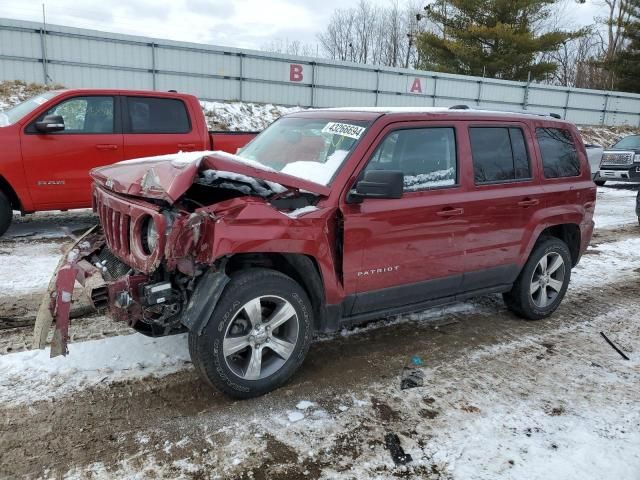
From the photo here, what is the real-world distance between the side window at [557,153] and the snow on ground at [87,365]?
11.9 feet

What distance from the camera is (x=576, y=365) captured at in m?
4.03

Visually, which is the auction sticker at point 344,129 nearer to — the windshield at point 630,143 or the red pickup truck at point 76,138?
the red pickup truck at point 76,138

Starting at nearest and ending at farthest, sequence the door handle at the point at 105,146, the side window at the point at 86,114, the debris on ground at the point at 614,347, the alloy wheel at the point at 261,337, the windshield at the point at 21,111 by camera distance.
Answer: the alloy wheel at the point at 261,337 < the debris on ground at the point at 614,347 < the windshield at the point at 21,111 < the side window at the point at 86,114 < the door handle at the point at 105,146

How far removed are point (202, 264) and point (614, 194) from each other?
1474 centimetres

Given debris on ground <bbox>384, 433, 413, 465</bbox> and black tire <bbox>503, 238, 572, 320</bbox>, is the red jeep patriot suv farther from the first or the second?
debris on ground <bbox>384, 433, 413, 465</bbox>

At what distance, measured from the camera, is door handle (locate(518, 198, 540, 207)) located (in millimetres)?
4510

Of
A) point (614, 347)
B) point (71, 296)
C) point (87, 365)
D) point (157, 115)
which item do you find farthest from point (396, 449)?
point (157, 115)

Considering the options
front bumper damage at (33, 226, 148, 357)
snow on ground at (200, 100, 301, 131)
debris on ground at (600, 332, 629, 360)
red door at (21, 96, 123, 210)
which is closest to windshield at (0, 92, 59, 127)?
red door at (21, 96, 123, 210)

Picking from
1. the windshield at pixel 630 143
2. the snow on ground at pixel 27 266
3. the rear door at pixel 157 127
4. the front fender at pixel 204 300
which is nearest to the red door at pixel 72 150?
the rear door at pixel 157 127

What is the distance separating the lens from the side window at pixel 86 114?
6918 mm

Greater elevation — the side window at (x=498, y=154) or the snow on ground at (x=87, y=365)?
the side window at (x=498, y=154)

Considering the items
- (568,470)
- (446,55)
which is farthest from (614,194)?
(446,55)

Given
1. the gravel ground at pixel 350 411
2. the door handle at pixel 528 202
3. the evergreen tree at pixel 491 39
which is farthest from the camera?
the evergreen tree at pixel 491 39

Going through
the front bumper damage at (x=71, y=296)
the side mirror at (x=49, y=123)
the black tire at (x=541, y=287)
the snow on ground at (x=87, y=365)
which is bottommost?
the snow on ground at (x=87, y=365)
